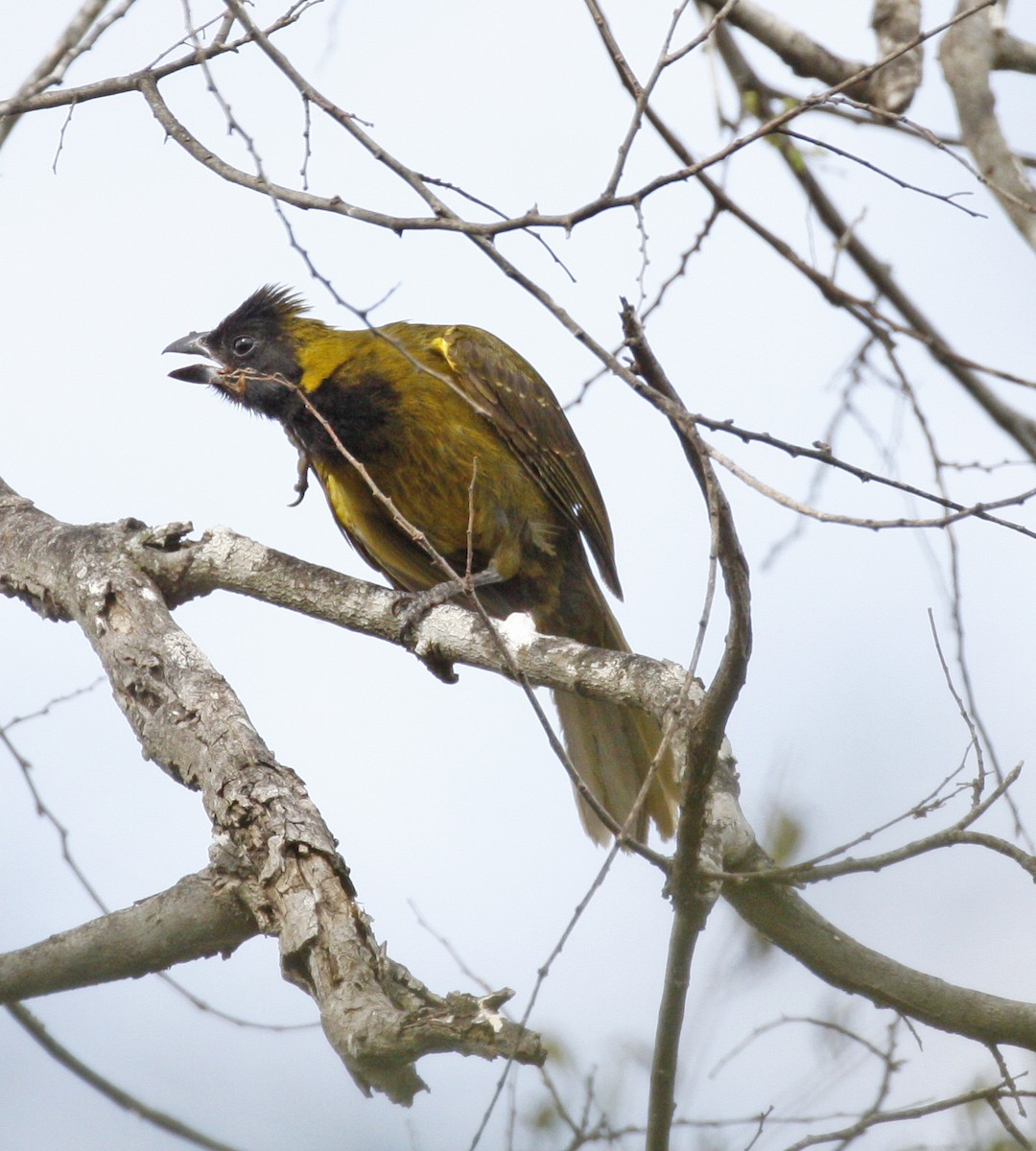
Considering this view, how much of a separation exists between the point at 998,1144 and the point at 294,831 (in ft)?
4.62

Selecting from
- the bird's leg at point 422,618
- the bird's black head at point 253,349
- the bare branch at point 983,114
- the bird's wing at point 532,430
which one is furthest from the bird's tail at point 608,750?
the bare branch at point 983,114

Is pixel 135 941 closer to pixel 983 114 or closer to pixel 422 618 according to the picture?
pixel 422 618

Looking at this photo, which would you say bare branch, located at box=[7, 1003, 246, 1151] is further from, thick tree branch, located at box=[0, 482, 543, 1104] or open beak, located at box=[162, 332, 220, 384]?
open beak, located at box=[162, 332, 220, 384]

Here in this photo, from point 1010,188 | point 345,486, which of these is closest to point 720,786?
point 1010,188

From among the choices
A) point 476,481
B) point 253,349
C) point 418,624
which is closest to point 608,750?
point 476,481

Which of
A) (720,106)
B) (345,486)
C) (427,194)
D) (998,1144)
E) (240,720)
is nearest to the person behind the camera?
(427,194)

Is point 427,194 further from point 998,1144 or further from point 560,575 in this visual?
point 560,575

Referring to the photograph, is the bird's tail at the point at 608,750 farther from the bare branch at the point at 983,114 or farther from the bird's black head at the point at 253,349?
the bare branch at the point at 983,114

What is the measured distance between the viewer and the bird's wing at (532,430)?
15.4ft

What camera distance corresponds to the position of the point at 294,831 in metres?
2.71

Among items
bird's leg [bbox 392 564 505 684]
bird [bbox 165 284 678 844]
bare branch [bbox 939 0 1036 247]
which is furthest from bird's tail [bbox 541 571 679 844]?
bare branch [bbox 939 0 1036 247]

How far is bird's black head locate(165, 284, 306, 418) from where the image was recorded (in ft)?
15.9

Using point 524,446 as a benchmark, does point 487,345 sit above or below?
above

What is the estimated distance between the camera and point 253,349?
16.6 feet
